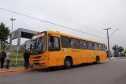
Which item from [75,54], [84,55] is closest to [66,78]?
[75,54]

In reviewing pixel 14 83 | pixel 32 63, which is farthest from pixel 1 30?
pixel 14 83

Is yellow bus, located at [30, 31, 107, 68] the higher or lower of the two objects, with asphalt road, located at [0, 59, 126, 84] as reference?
higher

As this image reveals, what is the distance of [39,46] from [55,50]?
4.67 feet

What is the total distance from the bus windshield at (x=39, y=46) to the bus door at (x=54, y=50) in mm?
494

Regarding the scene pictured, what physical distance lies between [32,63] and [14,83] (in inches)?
186

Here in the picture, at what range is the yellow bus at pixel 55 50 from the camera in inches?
378

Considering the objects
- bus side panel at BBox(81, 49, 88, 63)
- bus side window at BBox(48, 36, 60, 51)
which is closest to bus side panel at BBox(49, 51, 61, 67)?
bus side window at BBox(48, 36, 60, 51)

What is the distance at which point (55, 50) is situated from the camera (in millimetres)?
10148

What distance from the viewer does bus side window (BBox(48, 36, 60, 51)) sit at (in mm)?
9747

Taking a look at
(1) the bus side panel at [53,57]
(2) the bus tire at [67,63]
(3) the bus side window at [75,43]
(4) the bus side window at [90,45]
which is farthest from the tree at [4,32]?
(1) the bus side panel at [53,57]

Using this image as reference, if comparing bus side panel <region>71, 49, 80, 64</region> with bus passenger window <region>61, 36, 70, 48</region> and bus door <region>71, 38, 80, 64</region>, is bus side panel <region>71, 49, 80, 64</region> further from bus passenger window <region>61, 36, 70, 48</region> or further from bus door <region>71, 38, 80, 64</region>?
bus passenger window <region>61, 36, 70, 48</region>

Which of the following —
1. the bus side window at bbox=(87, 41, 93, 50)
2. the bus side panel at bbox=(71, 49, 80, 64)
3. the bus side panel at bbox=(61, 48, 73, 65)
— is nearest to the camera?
the bus side panel at bbox=(61, 48, 73, 65)

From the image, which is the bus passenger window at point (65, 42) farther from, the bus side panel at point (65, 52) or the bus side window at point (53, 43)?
the bus side window at point (53, 43)

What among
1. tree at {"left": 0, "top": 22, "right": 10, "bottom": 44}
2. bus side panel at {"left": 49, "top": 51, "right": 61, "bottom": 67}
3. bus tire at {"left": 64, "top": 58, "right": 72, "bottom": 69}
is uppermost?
tree at {"left": 0, "top": 22, "right": 10, "bottom": 44}
